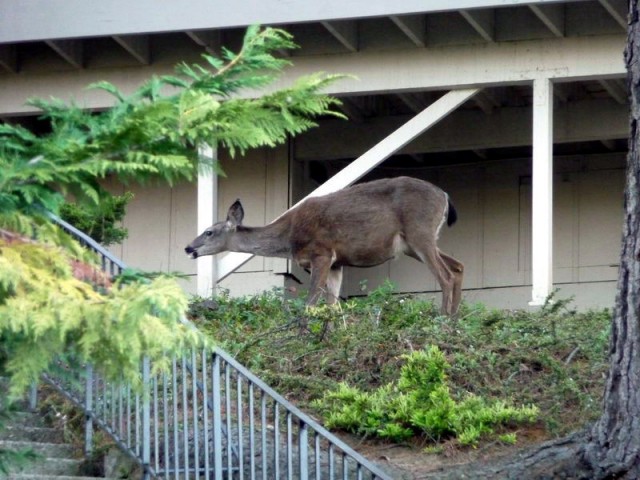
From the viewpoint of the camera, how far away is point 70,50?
17.5 meters

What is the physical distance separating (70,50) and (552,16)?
18.6 feet

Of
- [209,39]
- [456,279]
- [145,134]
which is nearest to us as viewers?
[145,134]

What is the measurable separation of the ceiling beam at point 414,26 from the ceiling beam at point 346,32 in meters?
0.59

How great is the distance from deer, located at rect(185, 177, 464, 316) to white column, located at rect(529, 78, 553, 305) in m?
0.89

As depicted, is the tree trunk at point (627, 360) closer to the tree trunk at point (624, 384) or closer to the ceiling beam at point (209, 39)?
the tree trunk at point (624, 384)

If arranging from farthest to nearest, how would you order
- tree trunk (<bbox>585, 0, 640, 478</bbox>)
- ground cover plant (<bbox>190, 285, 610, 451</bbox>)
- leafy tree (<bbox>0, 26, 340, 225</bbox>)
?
ground cover plant (<bbox>190, 285, 610, 451</bbox>)
tree trunk (<bbox>585, 0, 640, 478</bbox>)
leafy tree (<bbox>0, 26, 340, 225</bbox>)

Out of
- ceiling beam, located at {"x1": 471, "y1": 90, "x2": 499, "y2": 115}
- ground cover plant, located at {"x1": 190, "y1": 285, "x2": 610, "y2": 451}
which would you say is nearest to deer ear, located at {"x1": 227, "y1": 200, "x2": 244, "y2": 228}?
ceiling beam, located at {"x1": 471, "y1": 90, "x2": 499, "y2": 115}

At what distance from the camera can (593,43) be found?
1609cm

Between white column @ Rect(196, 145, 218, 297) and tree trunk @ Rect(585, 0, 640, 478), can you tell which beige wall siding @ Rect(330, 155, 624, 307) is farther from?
tree trunk @ Rect(585, 0, 640, 478)

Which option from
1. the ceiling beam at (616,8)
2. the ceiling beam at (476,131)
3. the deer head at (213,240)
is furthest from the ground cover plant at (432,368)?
the ceiling beam at (476,131)

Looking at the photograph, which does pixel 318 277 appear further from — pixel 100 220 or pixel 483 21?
pixel 483 21

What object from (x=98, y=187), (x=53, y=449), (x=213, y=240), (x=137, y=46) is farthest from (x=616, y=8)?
(x=98, y=187)

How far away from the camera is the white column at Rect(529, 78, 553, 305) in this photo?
1580 cm

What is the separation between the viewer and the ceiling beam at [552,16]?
51.9 ft
